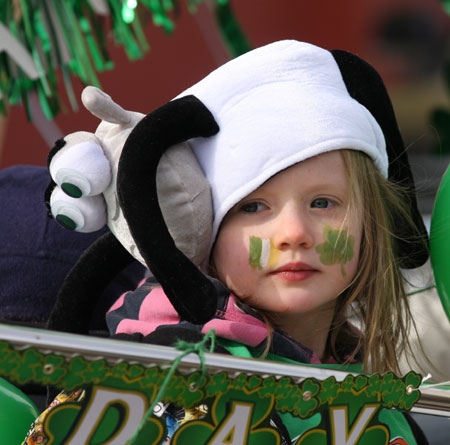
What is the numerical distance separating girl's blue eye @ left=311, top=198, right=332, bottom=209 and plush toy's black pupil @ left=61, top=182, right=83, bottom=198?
278 mm

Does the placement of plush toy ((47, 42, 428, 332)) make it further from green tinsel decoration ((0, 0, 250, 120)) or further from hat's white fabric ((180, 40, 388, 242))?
green tinsel decoration ((0, 0, 250, 120))

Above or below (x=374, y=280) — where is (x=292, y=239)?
above

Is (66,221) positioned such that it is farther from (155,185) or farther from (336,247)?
Result: (336,247)

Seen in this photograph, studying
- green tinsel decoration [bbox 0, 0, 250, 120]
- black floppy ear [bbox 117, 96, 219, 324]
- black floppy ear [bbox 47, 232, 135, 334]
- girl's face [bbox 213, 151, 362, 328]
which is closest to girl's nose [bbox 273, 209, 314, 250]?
girl's face [bbox 213, 151, 362, 328]

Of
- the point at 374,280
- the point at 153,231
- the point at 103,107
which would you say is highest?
the point at 103,107

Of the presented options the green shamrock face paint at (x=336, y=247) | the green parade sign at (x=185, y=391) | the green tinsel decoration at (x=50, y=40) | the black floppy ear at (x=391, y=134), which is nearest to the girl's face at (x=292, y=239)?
the green shamrock face paint at (x=336, y=247)

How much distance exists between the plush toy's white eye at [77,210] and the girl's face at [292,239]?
15cm

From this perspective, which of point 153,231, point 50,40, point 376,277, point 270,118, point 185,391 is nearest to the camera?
point 185,391

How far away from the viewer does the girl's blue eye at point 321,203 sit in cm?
98

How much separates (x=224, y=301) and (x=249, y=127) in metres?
0.21

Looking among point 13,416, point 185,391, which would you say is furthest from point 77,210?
point 185,391

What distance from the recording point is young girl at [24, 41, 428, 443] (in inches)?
36.9

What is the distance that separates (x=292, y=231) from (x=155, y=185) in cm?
17

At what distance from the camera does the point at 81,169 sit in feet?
2.89
